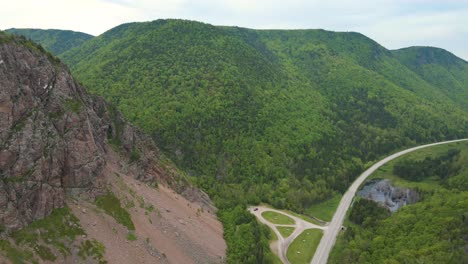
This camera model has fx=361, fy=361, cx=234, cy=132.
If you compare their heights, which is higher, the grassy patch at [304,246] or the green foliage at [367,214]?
the green foliage at [367,214]

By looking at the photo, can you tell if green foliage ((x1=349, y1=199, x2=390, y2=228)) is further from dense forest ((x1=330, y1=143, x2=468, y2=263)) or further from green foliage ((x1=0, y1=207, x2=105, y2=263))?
green foliage ((x1=0, y1=207, x2=105, y2=263))

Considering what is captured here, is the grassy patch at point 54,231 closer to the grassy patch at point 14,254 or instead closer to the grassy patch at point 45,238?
the grassy patch at point 45,238

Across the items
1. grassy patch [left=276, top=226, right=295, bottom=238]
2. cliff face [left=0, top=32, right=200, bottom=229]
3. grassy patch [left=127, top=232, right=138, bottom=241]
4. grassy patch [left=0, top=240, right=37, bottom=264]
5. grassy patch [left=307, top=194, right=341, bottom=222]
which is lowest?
grassy patch [left=307, top=194, right=341, bottom=222]

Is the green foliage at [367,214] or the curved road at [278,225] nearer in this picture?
the curved road at [278,225]

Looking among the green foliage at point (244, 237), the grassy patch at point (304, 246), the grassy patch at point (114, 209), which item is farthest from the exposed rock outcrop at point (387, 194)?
the grassy patch at point (114, 209)

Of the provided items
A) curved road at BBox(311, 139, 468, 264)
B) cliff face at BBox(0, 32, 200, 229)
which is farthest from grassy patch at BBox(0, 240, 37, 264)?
curved road at BBox(311, 139, 468, 264)
